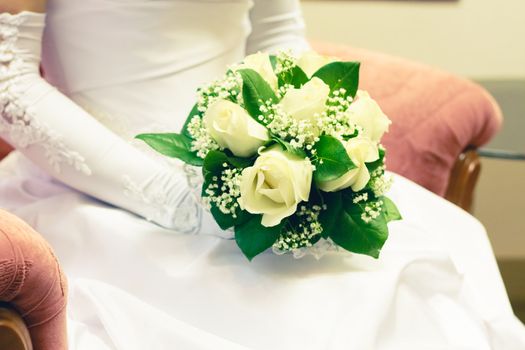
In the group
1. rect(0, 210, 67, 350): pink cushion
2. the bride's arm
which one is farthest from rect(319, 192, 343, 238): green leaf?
the bride's arm

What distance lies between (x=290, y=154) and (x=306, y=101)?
6cm

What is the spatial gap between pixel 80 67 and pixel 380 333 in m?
0.59

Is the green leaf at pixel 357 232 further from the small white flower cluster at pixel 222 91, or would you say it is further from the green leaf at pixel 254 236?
the small white flower cluster at pixel 222 91

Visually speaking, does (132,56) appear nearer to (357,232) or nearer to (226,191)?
(226,191)

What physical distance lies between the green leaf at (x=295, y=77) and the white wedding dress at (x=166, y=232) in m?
0.21

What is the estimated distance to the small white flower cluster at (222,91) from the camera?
86 cm

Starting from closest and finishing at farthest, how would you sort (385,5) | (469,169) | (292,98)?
(292,98) → (469,169) → (385,5)

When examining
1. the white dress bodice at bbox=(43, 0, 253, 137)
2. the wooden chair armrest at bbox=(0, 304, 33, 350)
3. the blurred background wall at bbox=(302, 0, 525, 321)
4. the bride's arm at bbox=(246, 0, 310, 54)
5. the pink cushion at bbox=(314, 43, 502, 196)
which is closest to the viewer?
the wooden chair armrest at bbox=(0, 304, 33, 350)

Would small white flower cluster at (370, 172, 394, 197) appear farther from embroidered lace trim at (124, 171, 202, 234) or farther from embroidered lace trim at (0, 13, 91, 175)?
embroidered lace trim at (0, 13, 91, 175)

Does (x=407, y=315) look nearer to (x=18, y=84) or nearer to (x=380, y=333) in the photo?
(x=380, y=333)

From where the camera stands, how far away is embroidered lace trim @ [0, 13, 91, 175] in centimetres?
97

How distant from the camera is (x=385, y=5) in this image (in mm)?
2271

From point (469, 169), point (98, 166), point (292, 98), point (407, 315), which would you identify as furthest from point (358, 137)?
point (469, 169)

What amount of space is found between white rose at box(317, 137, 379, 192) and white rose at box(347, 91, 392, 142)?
0.03 meters
